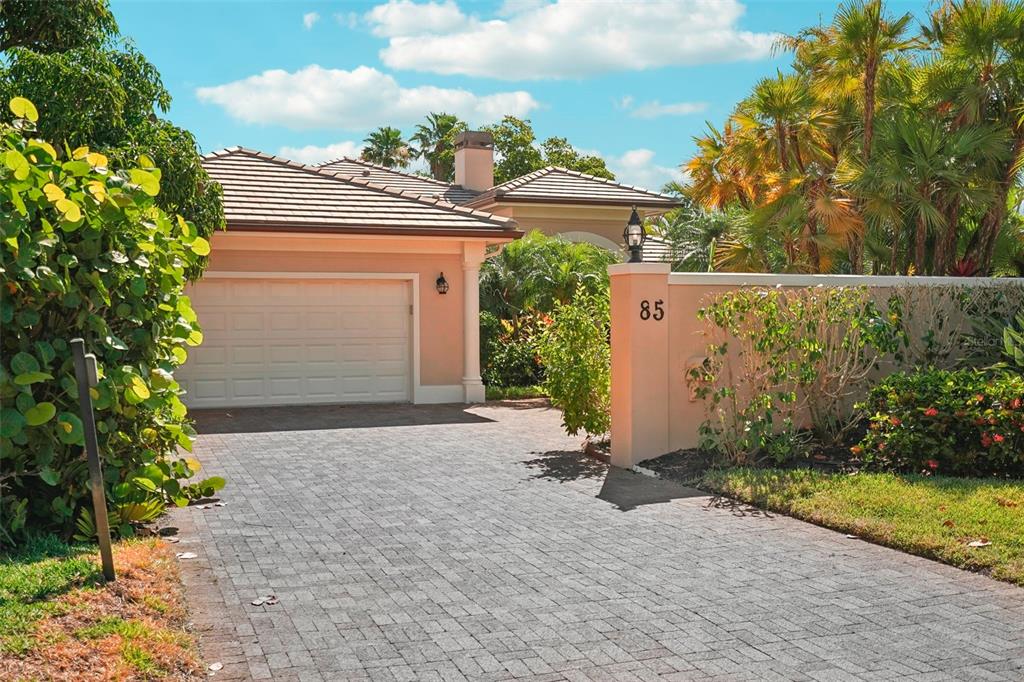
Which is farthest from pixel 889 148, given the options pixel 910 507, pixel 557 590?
pixel 557 590

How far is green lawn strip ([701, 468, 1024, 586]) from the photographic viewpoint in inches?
270

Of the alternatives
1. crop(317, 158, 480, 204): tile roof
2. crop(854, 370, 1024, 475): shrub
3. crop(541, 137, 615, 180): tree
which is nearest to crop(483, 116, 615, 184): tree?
crop(541, 137, 615, 180): tree

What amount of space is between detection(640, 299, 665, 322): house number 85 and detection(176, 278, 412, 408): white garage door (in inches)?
306

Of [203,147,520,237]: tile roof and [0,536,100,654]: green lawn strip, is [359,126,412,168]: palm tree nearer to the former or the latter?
[203,147,520,237]: tile roof

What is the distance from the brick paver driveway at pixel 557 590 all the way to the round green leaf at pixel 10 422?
4.65 feet

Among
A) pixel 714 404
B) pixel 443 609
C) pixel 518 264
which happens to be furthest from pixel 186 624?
pixel 518 264

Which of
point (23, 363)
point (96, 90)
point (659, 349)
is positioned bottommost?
point (659, 349)

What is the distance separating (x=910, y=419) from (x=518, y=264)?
1232 centimetres

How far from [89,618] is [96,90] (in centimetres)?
816

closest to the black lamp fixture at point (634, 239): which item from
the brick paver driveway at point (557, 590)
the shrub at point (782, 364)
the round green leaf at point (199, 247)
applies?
the shrub at point (782, 364)

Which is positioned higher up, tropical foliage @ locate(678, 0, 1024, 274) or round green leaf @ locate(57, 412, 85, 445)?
tropical foliage @ locate(678, 0, 1024, 274)

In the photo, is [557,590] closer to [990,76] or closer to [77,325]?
[77,325]

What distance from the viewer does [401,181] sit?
28.9m

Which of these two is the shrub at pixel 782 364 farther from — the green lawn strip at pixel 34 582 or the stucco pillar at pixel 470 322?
the stucco pillar at pixel 470 322
